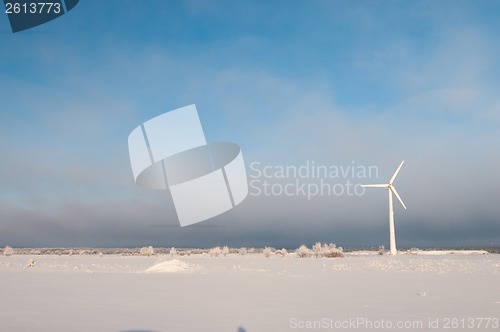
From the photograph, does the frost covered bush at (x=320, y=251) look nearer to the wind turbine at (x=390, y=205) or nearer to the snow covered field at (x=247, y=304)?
the wind turbine at (x=390, y=205)

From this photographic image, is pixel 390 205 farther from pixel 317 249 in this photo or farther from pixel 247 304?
pixel 247 304

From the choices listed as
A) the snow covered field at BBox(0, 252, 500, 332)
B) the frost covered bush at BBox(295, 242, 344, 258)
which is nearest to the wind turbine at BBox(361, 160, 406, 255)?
the frost covered bush at BBox(295, 242, 344, 258)

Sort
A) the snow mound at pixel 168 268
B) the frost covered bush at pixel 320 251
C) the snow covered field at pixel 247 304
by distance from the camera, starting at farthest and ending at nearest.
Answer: the frost covered bush at pixel 320 251 → the snow mound at pixel 168 268 → the snow covered field at pixel 247 304

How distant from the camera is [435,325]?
7.32 meters

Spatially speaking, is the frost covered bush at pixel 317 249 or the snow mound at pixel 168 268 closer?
the snow mound at pixel 168 268

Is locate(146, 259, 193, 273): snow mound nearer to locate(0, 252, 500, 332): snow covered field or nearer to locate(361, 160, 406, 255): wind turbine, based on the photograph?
locate(0, 252, 500, 332): snow covered field

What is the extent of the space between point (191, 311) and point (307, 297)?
331cm

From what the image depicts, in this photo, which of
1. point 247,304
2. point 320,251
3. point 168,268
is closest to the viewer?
point 247,304

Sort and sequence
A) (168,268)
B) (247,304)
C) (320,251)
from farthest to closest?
(320,251) → (168,268) → (247,304)

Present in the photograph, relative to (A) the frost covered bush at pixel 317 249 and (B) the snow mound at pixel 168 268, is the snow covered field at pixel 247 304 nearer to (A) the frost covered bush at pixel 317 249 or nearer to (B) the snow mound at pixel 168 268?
(B) the snow mound at pixel 168 268

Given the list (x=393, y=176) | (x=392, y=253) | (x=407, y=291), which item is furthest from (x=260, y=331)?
(x=393, y=176)

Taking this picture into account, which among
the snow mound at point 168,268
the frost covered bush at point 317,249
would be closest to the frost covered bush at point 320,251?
the frost covered bush at point 317,249

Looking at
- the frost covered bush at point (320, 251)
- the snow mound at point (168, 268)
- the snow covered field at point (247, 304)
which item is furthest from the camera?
the frost covered bush at point (320, 251)

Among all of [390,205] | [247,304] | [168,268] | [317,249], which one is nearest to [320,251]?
[317,249]
